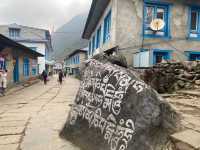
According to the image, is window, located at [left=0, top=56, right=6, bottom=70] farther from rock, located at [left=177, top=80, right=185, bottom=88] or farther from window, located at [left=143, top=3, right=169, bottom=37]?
rock, located at [left=177, top=80, right=185, bottom=88]

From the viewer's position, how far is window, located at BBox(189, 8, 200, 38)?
11641 mm

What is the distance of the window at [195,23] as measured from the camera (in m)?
11.6

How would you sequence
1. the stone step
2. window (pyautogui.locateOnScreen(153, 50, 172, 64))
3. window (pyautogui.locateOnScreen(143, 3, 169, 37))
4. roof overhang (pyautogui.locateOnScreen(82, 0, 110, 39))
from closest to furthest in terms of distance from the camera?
the stone step
window (pyautogui.locateOnScreen(143, 3, 169, 37))
window (pyautogui.locateOnScreen(153, 50, 172, 64))
roof overhang (pyautogui.locateOnScreen(82, 0, 110, 39))

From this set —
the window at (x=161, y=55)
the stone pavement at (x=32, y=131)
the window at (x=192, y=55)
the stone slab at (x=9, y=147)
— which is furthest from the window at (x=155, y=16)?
the stone slab at (x=9, y=147)

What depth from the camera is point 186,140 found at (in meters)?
2.64

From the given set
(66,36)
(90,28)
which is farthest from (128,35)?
(66,36)

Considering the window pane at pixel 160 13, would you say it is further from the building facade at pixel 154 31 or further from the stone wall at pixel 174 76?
the stone wall at pixel 174 76

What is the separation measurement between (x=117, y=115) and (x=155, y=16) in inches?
363

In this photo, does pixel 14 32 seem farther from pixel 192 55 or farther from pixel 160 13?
pixel 192 55

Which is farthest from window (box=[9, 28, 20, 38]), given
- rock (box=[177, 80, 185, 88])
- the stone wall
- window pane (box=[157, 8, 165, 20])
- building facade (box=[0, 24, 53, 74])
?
rock (box=[177, 80, 185, 88])

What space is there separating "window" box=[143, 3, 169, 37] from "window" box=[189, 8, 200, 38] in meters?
1.54

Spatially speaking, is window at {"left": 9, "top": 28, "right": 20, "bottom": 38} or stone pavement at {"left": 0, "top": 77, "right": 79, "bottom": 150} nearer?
stone pavement at {"left": 0, "top": 77, "right": 79, "bottom": 150}

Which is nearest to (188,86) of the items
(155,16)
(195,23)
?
(155,16)

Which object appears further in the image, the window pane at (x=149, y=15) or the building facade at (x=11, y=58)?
the building facade at (x=11, y=58)
